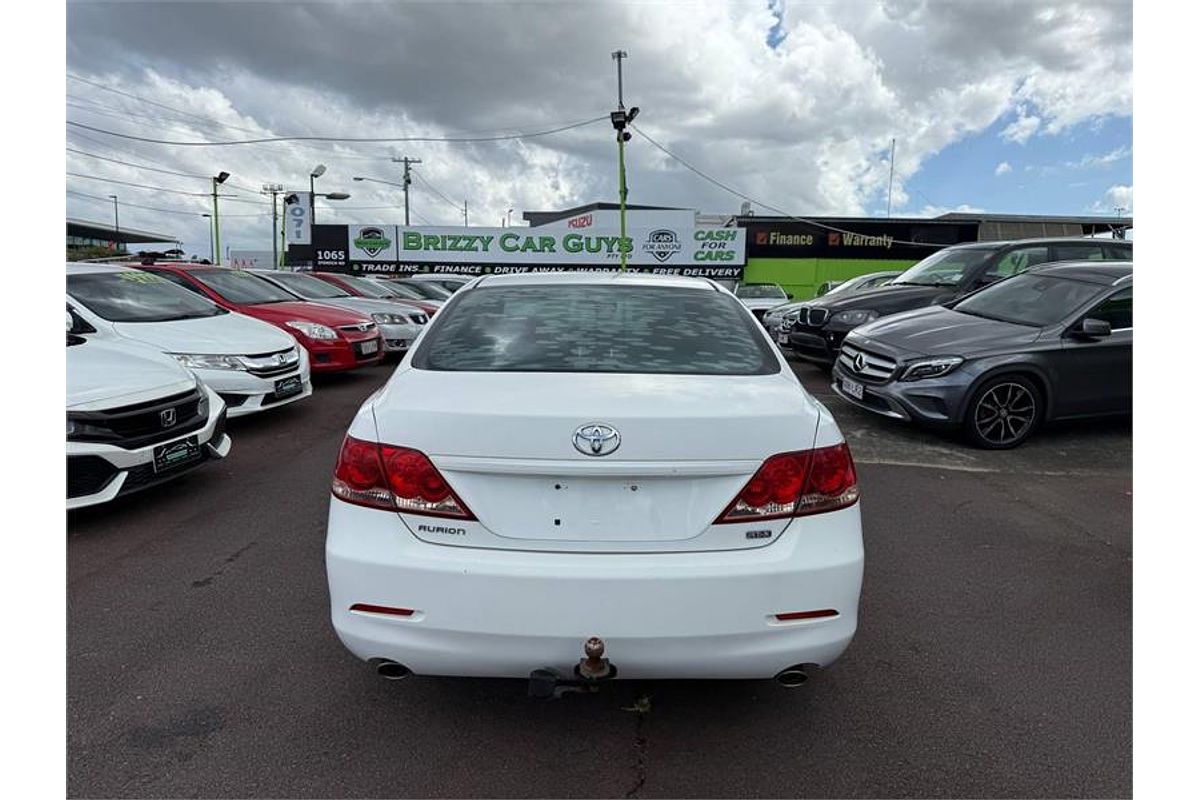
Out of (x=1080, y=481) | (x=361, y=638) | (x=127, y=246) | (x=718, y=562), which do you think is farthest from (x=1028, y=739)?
(x=127, y=246)

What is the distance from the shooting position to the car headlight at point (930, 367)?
6027 mm

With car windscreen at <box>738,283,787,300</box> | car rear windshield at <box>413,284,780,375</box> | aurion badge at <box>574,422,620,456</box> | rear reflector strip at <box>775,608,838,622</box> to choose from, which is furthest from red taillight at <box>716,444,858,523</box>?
car windscreen at <box>738,283,787,300</box>

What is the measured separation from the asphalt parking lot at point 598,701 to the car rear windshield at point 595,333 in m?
1.22

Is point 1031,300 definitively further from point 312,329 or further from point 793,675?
point 312,329

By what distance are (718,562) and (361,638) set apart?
Answer: 110 cm

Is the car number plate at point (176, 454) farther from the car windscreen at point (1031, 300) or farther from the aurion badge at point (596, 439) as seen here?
the car windscreen at point (1031, 300)

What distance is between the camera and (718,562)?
6.73ft

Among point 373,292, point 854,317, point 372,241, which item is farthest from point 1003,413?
point 372,241

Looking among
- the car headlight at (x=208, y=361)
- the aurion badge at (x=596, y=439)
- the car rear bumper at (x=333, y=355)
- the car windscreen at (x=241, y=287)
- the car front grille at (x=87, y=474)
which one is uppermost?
the car windscreen at (x=241, y=287)

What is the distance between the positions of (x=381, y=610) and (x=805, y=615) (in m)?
1.26

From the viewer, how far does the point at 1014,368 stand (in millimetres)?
5996

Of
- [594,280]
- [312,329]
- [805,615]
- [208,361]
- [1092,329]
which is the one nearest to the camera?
[805,615]

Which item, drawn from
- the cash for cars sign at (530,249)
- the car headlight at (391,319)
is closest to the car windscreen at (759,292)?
the cash for cars sign at (530,249)

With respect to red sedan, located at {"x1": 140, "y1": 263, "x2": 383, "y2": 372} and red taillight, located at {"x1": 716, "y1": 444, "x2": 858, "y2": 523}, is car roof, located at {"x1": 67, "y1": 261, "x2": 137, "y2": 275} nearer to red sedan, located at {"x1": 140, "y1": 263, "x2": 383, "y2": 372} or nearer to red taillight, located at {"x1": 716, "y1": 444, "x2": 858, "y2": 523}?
red sedan, located at {"x1": 140, "y1": 263, "x2": 383, "y2": 372}
